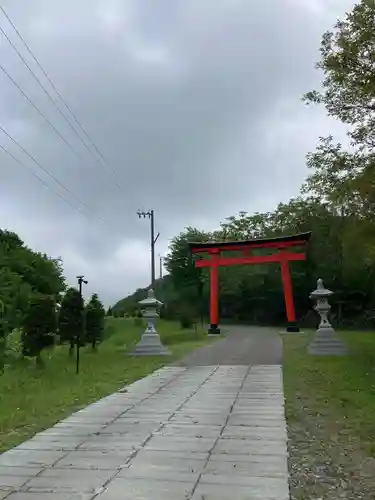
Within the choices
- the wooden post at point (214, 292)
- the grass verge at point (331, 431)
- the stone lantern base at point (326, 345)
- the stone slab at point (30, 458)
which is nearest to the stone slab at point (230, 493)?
the grass verge at point (331, 431)

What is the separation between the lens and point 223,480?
3904 mm

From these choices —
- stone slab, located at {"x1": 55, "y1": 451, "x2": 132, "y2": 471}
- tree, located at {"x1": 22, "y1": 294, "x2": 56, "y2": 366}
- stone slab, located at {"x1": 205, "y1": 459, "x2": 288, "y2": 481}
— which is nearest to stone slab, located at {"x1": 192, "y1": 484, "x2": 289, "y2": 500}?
stone slab, located at {"x1": 205, "y1": 459, "x2": 288, "y2": 481}

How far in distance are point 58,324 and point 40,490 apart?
31.3ft

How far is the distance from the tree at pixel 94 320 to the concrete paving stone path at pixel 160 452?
32.6 ft

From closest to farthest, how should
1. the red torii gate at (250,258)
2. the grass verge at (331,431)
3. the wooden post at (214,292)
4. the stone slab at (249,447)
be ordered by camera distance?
the grass verge at (331,431), the stone slab at (249,447), the red torii gate at (250,258), the wooden post at (214,292)

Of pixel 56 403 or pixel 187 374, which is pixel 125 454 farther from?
pixel 187 374

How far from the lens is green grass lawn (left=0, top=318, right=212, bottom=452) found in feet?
19.8

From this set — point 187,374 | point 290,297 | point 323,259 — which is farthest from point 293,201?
point 187,374

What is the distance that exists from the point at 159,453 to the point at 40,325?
337 inches

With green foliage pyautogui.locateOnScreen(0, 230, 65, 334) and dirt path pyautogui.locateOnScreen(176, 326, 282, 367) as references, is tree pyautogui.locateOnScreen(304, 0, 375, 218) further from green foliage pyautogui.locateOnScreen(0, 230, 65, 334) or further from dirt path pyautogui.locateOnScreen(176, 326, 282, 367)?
green foliage pyautogui.locateOnScreen(0, 230, 65, 334)

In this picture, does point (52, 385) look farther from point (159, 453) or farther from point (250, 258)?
point (250, 258)

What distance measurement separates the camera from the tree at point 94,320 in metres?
18.1

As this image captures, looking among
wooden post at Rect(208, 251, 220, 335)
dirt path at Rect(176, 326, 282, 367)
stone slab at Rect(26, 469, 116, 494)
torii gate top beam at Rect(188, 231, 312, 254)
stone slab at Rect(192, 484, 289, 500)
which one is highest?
torii gate top beam at Rect(188, 231, 312, 254)

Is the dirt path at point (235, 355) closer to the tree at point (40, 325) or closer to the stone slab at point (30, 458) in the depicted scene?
the tree at point (40, 325)
